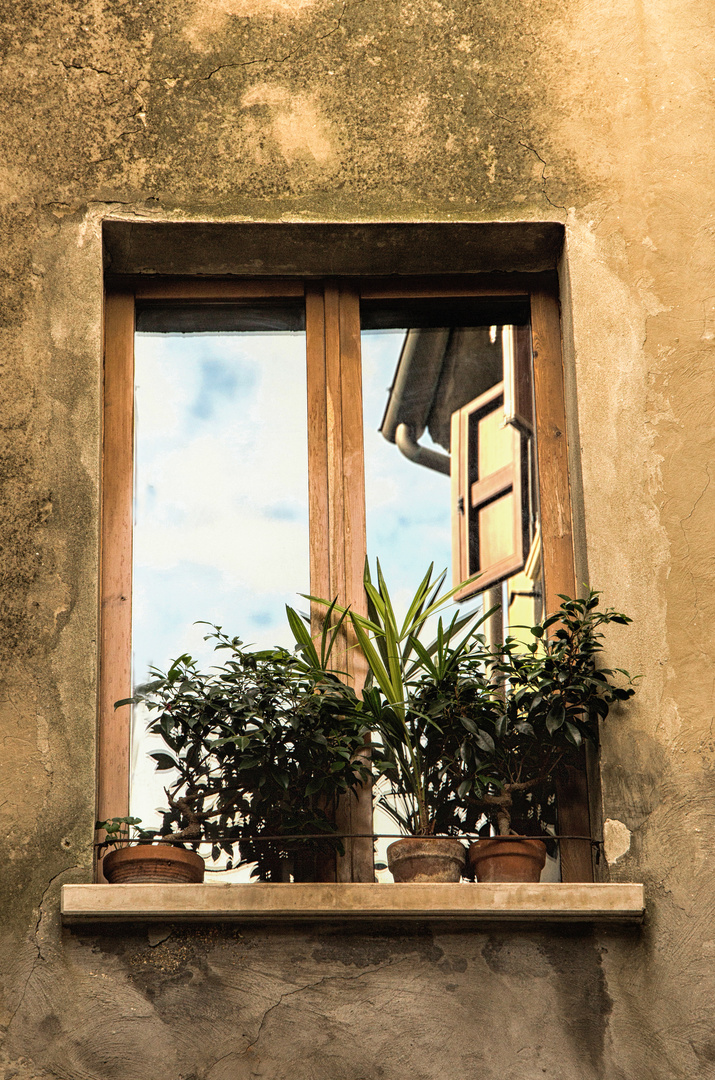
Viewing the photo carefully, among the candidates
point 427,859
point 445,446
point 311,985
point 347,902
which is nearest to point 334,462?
point 445,446

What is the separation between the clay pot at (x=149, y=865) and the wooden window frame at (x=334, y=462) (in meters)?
0.24

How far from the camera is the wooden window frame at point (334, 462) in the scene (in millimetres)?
3631

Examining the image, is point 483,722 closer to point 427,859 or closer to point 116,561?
point 427,859

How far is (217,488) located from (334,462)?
1.24ft

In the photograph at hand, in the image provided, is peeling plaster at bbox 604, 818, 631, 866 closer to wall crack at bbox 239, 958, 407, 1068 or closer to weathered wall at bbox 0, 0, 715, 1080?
weathered wall at bbox 0, 0, 715, 1080

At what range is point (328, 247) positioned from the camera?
405 cm

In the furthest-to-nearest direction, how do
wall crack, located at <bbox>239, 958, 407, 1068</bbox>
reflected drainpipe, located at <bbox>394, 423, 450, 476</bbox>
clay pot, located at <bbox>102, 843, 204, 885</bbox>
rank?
reflected drainpipe, located at <bbox>394, 423, 450, 476</bbox> < clay pot, located at <bbox>102, 843, 204, 885</bbox> < wall crack, located at <bbox>239, 958, 407, 1068</bbox>

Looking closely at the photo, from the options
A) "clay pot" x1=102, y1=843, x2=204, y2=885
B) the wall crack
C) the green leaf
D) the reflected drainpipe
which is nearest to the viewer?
the wall crack

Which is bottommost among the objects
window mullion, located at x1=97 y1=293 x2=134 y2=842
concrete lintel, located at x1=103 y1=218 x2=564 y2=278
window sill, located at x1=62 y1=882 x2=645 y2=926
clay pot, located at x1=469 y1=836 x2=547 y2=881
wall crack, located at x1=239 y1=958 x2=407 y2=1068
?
wall crack, located at x1=239 y1=958 x2=407 y2=1068

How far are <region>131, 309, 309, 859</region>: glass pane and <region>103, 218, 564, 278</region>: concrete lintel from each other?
8.1 inches

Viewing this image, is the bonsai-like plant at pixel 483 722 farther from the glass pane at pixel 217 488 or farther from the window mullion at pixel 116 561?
the window mullion at pixel 116 561

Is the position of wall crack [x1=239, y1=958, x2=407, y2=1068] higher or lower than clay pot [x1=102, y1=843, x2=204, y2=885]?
lower

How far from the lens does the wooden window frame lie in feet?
11.9

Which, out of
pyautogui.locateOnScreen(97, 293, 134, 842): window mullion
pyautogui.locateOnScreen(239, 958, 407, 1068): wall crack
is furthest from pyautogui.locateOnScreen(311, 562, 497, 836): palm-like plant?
pyautogui.locateOnScreen(97, 293, 134, 842): window mullion
